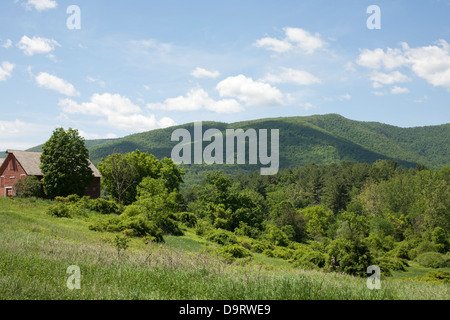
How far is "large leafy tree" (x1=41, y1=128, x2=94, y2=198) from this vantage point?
4109 cm

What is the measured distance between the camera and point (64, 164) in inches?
1630

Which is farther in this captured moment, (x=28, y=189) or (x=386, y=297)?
(x=28, y=189)

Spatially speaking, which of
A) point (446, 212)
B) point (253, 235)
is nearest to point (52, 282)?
point (253, 235)

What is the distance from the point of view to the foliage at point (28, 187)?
1554 inches

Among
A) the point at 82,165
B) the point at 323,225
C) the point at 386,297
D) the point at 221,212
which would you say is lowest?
Answer: the point at 323,225

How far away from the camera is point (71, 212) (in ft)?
105

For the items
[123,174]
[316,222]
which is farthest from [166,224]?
[316,222]

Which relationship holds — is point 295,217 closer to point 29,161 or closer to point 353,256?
point 29,161

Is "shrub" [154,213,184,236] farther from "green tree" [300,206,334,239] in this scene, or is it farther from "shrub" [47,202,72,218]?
"green tree" [300,206,334,239]

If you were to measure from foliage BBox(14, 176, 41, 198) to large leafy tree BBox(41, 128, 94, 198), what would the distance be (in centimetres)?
103

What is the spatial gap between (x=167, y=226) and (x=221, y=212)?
67.4 feet

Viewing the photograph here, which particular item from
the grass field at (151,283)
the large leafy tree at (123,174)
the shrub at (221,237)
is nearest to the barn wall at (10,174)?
the large leafy tree at (123,174)

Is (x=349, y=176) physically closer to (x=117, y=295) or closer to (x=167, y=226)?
(x=167, y=226)

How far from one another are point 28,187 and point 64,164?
445 cm
